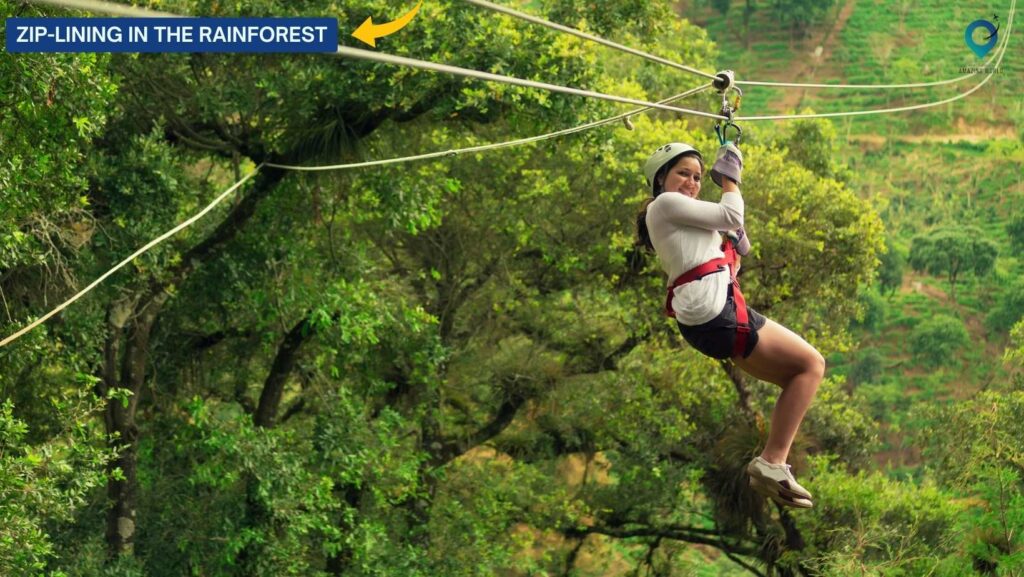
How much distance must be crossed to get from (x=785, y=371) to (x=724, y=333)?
0.36m

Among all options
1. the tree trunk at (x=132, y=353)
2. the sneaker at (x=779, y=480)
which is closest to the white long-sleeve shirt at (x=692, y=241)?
the sneaker at (x=779, y=480)

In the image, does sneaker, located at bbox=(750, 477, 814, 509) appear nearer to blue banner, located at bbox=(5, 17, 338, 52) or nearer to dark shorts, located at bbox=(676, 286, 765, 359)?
dark shorts, located at bbox=(676, 286, 765, 359)

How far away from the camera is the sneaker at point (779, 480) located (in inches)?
243

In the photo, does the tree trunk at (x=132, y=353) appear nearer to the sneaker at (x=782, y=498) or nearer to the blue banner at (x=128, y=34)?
the blue banner at (x=128, y=34)

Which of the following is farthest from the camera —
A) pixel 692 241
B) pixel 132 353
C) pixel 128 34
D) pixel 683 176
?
pixel 132 353

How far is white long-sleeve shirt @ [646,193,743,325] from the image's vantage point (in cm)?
593

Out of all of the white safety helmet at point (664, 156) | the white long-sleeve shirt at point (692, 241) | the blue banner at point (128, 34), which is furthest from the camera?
→ the blue banner at point (128, 34)

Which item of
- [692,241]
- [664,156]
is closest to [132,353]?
[664,156]

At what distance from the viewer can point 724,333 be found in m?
6.06

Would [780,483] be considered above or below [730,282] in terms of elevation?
below

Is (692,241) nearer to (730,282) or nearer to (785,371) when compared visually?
(730,282)

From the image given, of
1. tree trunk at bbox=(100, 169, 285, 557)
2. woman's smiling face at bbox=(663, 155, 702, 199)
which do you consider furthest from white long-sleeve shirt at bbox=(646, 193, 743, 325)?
tree trunk at bbox=(100, 169, 285, 557)

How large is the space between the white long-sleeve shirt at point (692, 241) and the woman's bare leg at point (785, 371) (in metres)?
0.29

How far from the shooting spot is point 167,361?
1527 cm
